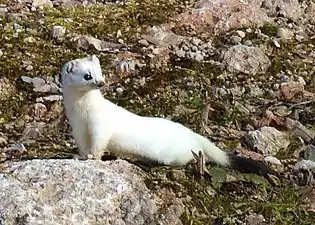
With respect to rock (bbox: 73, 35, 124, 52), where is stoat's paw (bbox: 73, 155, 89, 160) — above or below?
above

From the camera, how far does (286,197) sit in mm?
3902

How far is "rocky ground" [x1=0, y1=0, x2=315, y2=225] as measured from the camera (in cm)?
356

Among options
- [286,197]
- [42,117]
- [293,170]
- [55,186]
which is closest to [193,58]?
[42,117]

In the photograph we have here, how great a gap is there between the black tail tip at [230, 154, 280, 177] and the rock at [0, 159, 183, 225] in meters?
0.51

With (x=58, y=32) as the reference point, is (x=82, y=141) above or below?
above

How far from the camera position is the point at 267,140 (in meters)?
4.59

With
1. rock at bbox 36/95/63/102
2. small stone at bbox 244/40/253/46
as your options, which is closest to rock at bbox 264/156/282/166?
rock at bbox 36/95/63/102

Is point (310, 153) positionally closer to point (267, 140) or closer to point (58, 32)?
point (267, 140)

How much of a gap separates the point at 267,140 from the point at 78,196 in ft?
4.96

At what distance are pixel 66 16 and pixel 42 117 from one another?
1272 mm

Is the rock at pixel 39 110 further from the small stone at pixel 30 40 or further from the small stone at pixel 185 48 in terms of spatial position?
the small stone at pixel 185 48

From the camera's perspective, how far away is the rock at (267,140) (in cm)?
453

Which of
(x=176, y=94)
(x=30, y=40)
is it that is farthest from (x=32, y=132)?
(x=30, y=40)

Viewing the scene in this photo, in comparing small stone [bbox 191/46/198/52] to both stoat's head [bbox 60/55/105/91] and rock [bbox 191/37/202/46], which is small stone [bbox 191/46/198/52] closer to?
rock [bbox 191/37/202/46]
